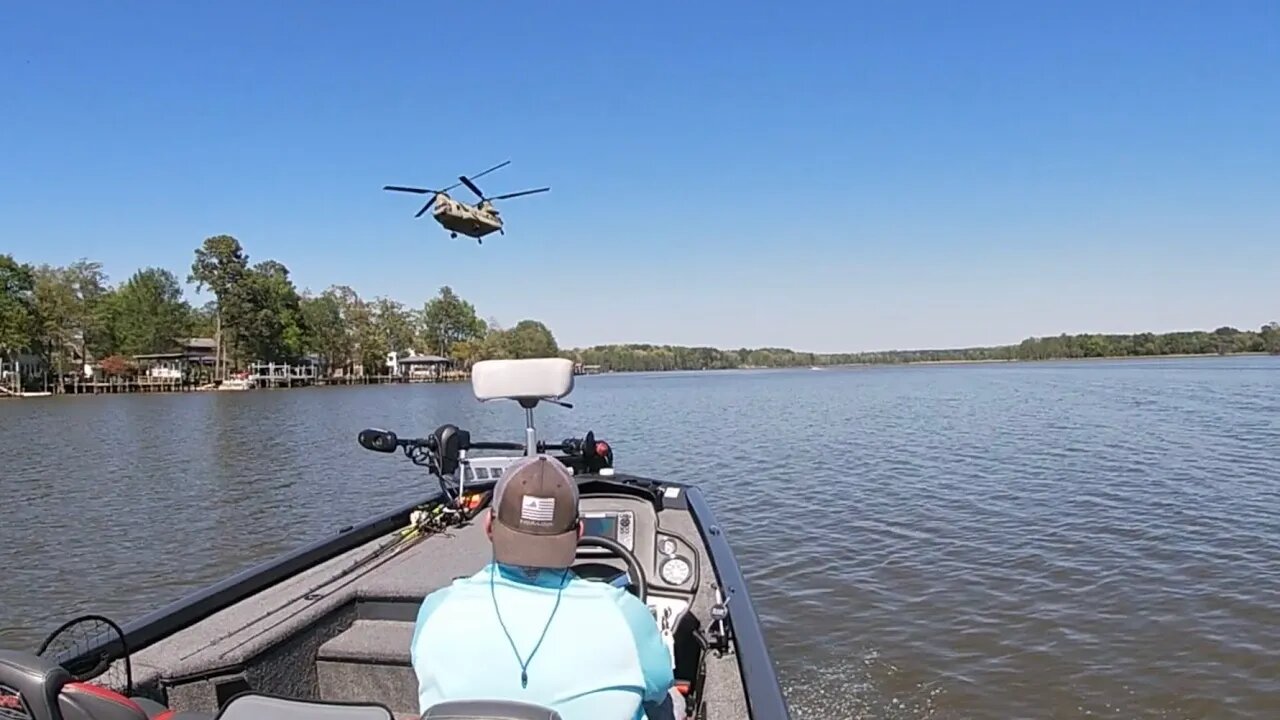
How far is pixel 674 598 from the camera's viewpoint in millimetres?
4395

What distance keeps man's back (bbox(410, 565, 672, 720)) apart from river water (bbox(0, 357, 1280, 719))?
4676 millimetres

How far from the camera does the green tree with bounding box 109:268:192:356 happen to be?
81.1m

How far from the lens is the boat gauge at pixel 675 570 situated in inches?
176

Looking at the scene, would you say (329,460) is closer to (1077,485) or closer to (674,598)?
(1077,485)

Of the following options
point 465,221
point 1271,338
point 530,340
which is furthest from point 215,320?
point 1271,338

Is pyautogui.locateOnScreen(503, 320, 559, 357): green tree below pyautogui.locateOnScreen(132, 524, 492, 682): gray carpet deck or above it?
above

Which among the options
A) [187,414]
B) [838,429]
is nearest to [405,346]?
[187,414]

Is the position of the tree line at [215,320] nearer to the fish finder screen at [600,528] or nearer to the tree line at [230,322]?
the tree line at [230,322]

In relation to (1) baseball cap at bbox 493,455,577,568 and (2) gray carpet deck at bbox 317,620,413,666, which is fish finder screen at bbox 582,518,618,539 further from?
(1) baseball cap at bbox 493,455,577,568

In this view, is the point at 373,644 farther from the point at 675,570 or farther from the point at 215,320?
the point at 215,320

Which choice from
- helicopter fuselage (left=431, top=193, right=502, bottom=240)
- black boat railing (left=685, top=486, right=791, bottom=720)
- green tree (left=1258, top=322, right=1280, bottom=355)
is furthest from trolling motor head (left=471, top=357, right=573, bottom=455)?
green tree (left=1258, top=322, right=1280, bottom=355)

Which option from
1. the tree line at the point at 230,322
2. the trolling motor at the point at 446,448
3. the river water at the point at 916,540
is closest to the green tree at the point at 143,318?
the tree line at the point at 230,322

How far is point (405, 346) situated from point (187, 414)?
221 ft

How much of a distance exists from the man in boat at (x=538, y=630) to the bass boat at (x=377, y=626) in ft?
0.17
